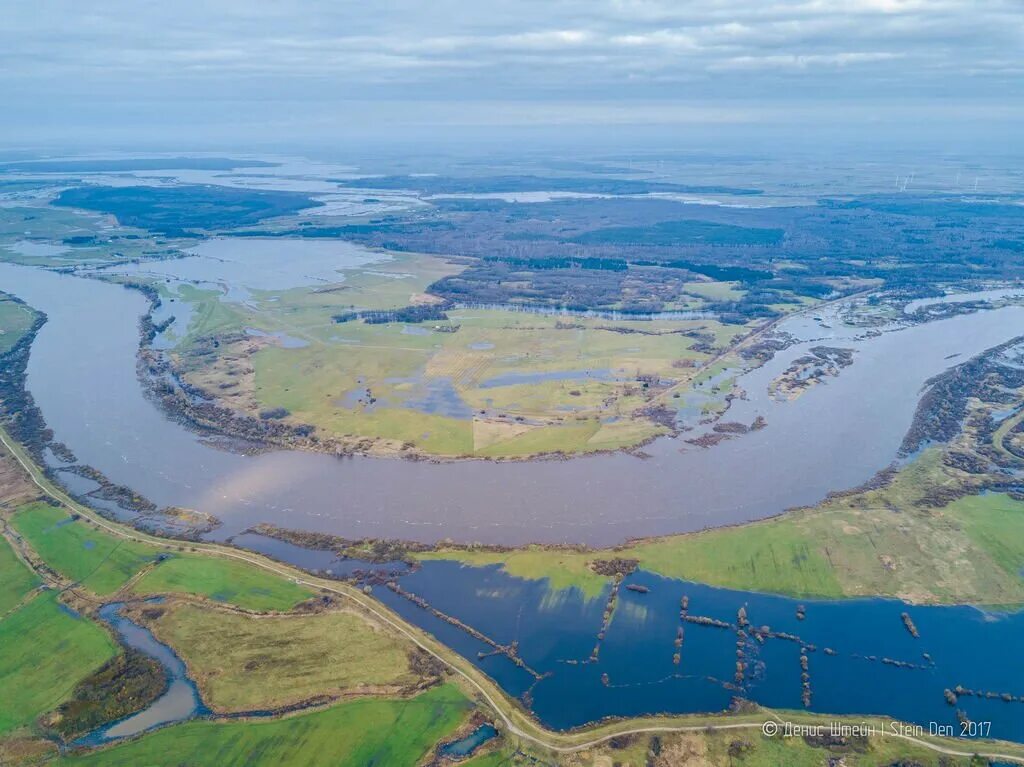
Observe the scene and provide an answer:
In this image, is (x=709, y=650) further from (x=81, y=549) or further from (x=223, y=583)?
(x=81, y=549)

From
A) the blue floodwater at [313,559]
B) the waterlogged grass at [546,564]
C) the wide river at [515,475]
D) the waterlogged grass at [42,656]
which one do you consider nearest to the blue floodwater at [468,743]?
the waterlogged grass at [546,564]

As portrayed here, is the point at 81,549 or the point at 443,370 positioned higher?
the point at 443,370

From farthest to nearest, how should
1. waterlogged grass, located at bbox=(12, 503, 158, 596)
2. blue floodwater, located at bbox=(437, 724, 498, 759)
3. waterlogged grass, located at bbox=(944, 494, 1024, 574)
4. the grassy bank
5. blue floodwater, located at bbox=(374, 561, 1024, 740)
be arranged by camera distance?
waterlogged grass, located at bbox=(944, 494, 1024, 574), waterlogged grass, located at bbox=(12, 503, 158, 596), the grassy bank, blue floodwater, located at bbox=(374, 561, 1024, 740), blue floodwater, located at bbox=(437, 724, 498, 759)

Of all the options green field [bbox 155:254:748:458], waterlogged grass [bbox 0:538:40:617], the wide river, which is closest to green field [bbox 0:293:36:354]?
the wide river

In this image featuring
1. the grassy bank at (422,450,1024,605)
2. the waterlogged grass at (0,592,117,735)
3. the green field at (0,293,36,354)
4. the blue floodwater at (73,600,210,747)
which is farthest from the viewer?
the green field at (0,293,36,354)

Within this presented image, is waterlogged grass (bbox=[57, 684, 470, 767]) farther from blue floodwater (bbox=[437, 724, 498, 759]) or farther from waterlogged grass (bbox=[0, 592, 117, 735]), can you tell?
waterlogged grass (bbox=[0, 592, 117, 735])

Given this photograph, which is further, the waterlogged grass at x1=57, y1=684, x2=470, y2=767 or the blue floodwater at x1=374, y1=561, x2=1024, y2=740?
the blue floodwater at x1=374, y1=561, x2=1024, y2=740

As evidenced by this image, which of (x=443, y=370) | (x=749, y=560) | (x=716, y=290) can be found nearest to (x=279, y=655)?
(x=749, y=560)
